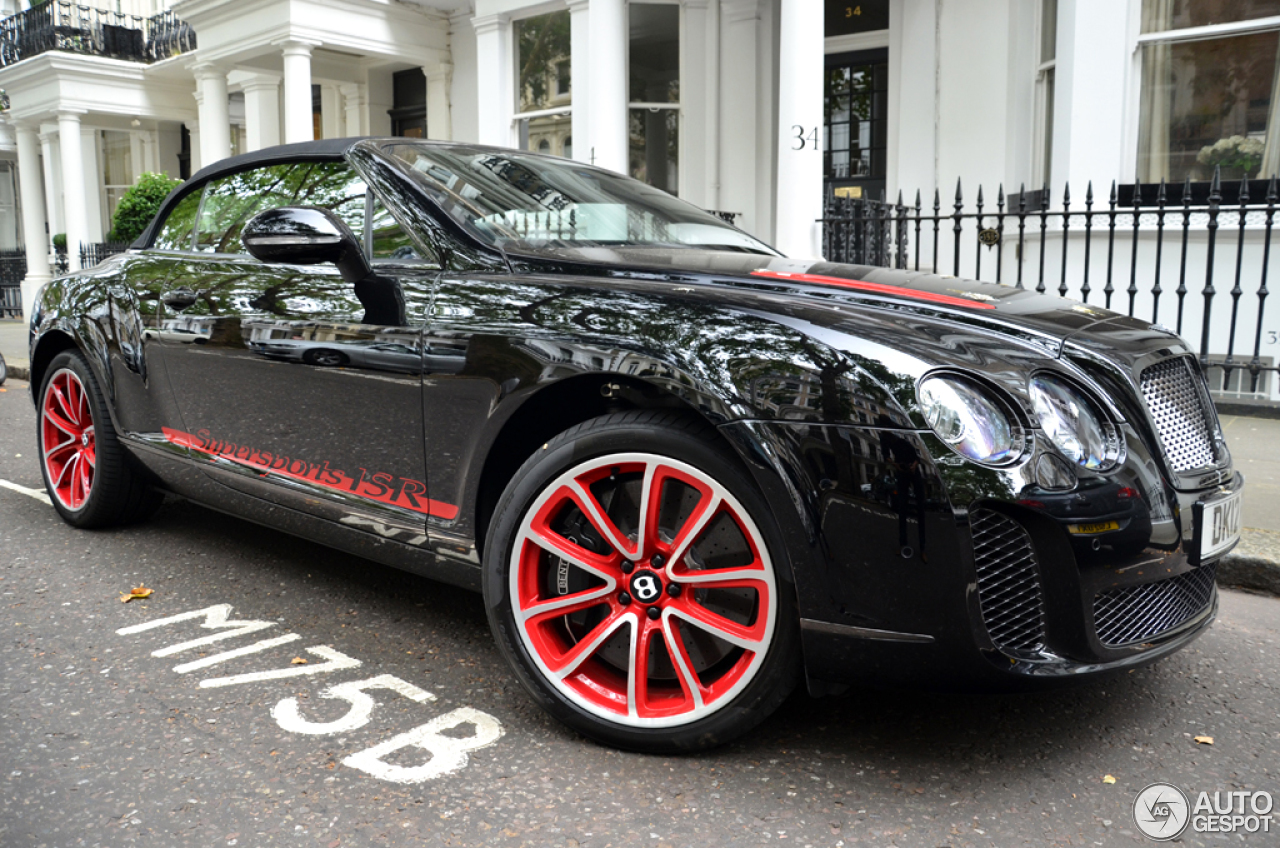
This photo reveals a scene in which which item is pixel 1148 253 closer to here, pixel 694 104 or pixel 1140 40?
pixel 1140 40

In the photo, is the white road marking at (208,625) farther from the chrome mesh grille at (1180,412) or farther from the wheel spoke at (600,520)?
the chrome mesh grille at (1180,412)

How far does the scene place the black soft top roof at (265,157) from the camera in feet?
11.0

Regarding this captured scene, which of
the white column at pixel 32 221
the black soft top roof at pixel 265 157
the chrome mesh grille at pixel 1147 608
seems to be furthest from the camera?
the white column at pixel 32 221

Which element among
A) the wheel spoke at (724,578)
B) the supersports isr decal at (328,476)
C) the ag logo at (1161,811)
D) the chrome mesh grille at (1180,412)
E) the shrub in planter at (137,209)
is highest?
the shrub in planter at (137,209)

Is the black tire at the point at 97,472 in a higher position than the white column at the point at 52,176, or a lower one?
lower

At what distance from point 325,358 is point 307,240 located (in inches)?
13.5

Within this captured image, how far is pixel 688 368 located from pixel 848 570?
550 millimetres

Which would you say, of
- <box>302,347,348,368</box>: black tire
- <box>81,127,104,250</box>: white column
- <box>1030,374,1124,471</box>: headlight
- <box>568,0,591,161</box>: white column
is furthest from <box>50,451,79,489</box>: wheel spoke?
<box>81,127,104,250</box>: white column

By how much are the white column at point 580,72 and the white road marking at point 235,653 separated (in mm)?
8787

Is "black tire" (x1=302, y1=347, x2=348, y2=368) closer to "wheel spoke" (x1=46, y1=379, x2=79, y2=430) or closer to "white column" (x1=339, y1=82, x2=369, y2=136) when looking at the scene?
"wheel spoke" (x1=46, y1=379, x2=79, y2=430)

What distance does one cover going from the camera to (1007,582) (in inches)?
81.5

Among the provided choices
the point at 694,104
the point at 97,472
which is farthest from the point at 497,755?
the point at 694,104

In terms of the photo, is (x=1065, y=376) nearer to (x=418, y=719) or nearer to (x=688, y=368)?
(x=688, y=368)

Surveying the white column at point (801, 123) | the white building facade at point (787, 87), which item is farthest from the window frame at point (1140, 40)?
the white column at point (801, 123)
